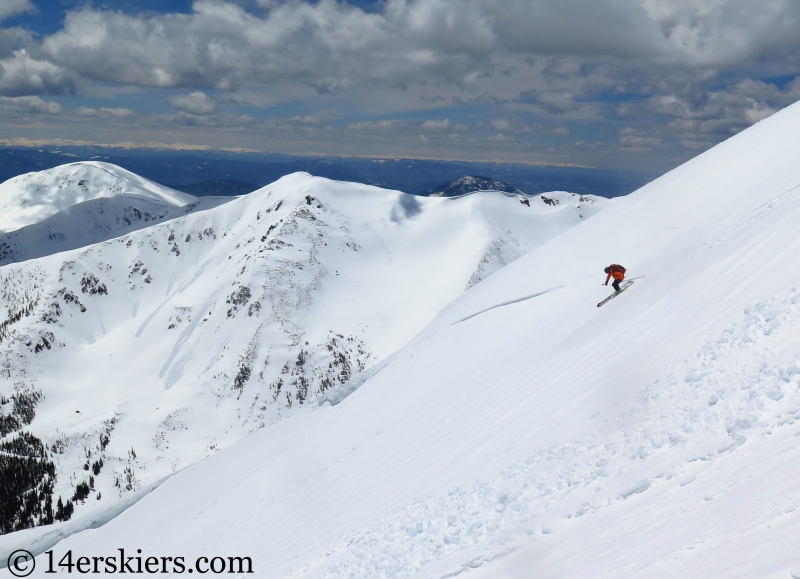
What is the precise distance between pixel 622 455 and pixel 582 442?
1.44 m

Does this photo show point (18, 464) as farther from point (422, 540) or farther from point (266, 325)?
point (422, 540)

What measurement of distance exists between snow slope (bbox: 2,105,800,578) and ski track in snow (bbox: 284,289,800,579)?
5 centimetres

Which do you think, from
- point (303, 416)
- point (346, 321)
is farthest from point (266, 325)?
point (303, 416)

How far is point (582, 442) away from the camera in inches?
490

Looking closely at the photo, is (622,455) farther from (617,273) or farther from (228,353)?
(228,353)

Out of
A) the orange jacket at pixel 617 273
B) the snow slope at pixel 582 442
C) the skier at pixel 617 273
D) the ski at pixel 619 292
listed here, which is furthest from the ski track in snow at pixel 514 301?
the orange jacket at pixel 617 273

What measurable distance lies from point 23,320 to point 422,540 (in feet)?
790

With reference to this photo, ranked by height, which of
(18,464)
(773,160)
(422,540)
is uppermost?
(773,160)

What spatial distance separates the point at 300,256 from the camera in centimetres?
18475

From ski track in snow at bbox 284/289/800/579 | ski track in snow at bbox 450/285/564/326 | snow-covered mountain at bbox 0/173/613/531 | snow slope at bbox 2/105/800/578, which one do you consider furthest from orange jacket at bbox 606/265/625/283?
snow-covered mountain at bbox 0/173/613/531

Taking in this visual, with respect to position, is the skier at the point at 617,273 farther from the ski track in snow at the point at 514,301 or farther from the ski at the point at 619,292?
the ski track in snow at the point at 514,301

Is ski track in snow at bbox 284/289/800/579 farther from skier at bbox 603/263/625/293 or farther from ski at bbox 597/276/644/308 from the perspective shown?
skier at bbox 603/263/625/293

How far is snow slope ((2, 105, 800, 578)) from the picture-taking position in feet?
28.0

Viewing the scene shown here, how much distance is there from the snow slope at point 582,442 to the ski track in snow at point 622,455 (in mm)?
48
